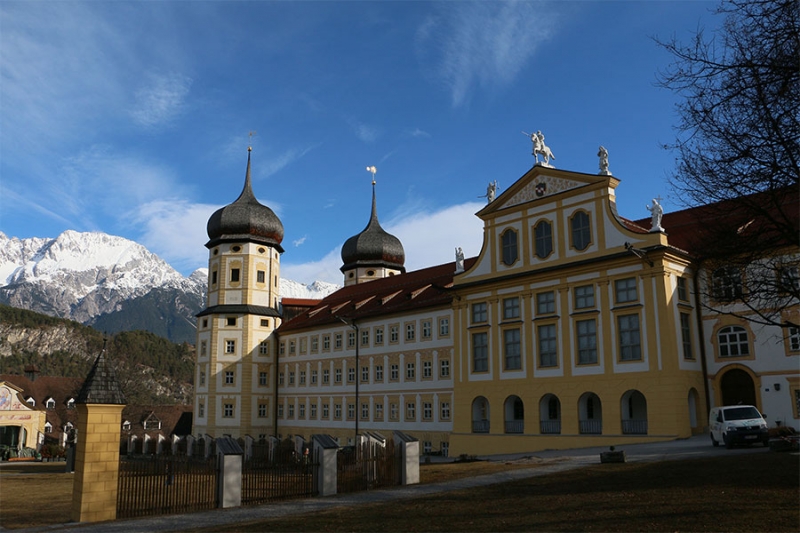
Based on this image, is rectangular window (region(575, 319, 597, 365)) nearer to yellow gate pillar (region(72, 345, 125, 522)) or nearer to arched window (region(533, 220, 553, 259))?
arched window (region(533, 220, 553, 259))

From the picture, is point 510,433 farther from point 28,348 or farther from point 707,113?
point 28,348

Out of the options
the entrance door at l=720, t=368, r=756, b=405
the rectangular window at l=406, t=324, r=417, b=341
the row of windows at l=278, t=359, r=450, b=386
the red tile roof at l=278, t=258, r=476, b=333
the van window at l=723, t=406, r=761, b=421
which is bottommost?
the van window at l=723, t=406, r=761, b=421

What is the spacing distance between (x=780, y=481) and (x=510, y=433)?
2256cm

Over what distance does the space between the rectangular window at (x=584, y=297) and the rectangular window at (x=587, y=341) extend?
2.60 feet

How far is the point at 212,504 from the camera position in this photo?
17766mm

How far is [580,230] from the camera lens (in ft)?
117

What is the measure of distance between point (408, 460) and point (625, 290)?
1712 cm

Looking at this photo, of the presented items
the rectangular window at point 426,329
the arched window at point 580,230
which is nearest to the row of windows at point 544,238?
the arched window at point 580,230

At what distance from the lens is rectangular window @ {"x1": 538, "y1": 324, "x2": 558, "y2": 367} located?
35.8 m

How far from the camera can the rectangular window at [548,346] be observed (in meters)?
35.8

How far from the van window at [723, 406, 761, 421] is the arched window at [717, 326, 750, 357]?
8730 millimetres

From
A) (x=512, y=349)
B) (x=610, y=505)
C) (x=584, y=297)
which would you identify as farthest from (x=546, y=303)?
(x=610, y=505)

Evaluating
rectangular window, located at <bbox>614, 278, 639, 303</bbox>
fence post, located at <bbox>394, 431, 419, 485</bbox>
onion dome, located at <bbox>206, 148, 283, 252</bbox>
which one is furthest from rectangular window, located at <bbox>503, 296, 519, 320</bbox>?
onion dome, located at <bbox>206, 148, 283, 252</bbox>

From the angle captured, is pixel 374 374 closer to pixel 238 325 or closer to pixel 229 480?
pixel 238 325
